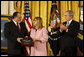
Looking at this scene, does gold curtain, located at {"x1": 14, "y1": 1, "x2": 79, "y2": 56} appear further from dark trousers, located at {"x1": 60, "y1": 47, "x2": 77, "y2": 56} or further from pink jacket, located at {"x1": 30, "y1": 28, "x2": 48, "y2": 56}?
pink jacket, located at {"x1": 30, "y1": 28, "x2": 48, "y2": 56}

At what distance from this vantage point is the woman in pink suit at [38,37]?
151 inches

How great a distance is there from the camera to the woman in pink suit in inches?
Answer: 151

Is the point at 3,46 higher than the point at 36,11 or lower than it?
lower

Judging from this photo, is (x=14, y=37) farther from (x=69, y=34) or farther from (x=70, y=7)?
(x=70, y=7)

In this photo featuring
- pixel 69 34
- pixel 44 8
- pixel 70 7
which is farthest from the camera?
pixel 44 8

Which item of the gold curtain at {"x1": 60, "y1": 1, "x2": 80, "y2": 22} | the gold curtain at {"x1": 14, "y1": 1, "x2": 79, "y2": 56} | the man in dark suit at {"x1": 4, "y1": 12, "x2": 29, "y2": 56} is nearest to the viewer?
the man in dark suit at {"x1": 4, "y1": 12, "x2": 29, "y2": 56}

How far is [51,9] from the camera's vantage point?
574cm

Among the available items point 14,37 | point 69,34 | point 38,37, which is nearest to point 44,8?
point 69,34

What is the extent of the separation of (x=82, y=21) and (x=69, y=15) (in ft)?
3.64

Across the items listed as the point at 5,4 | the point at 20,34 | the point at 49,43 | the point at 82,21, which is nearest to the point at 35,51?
the point at 20,34

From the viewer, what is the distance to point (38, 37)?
386cm

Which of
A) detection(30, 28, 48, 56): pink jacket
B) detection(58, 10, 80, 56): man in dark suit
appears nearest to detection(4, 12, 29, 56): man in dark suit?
detection(30, 28, 48, 56): pink jacket

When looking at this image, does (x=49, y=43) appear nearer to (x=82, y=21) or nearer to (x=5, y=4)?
(x=82, y=21)

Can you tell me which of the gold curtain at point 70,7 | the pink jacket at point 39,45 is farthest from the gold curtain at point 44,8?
the pink jacket at point 39,45
